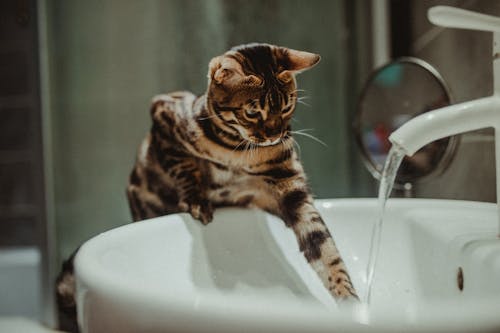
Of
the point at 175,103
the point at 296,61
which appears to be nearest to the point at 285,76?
the point at 296,61

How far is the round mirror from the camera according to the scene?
74 centimetres

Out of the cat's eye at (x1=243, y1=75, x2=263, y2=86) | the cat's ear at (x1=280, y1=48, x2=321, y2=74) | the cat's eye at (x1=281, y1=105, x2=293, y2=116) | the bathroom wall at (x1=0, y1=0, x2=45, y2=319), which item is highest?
the cat's ear at (x1=280, y1=48, x2=321, y2=74)

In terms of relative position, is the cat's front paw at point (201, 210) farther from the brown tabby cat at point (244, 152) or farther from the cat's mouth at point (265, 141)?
the cat's mouth at point (265, 141)

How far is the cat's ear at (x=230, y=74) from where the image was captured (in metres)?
0.59

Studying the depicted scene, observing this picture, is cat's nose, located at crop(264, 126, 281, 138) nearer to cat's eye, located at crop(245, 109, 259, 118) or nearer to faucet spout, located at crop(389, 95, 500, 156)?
cat's eye, located at crop(245, 109, 259, 118)

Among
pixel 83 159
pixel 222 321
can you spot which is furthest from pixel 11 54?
pixel 222 321

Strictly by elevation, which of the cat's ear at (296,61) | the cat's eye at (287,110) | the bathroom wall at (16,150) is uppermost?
the cat's ear at (296,61)

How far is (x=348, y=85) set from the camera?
855 millimetres

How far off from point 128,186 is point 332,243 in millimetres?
383

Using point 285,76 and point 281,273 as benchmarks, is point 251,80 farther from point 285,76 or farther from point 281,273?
point 281,273

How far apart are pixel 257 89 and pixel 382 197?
214 millimetres

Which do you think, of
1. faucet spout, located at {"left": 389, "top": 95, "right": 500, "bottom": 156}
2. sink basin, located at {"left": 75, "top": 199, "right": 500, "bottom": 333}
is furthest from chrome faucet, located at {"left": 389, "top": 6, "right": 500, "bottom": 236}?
sink basin, located at {"left": 75, "top": 199, "right": 500, "bottom": 333}

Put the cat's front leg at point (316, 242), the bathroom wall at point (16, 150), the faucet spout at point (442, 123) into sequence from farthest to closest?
the bathroom wall at point (16, 150)
the cat's front leg at point (316, 242)
the faucet spout at point (442, 123)

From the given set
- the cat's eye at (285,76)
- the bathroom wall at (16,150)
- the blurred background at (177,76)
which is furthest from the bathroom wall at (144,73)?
the bathroom wall at (16,150)
